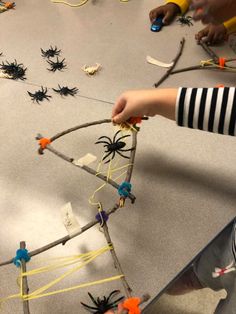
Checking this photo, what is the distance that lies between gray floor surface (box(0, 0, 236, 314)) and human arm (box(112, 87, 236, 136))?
186 millimetres

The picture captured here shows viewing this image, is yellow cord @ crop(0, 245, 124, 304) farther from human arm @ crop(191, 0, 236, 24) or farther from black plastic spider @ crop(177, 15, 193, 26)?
black plastic spider @ crop(177, 15, 193, 26)

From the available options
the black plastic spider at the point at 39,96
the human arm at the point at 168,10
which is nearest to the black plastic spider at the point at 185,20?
the human arm at the point at 168,10

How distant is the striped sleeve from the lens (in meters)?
0.54

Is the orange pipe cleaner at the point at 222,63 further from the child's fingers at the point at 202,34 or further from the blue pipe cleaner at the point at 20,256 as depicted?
the blue pipe cleaner at the point at 20,256

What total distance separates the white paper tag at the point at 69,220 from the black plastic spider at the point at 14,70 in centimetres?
52

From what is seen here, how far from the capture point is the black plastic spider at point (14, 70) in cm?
98

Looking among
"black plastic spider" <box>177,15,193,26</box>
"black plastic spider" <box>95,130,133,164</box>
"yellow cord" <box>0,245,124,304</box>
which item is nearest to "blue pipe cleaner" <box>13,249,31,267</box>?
"yellow cord" <box>0,245,124,304</box>

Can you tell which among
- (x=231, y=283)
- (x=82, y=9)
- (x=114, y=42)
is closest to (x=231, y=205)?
(x=231, y=283)

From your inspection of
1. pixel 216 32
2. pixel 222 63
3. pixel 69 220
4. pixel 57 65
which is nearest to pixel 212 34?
pixel 216 32

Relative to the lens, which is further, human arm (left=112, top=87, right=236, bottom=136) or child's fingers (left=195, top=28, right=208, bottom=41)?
child's fingers (left=195, top=28, right=208, bottom=41)

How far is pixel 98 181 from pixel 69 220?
139mm

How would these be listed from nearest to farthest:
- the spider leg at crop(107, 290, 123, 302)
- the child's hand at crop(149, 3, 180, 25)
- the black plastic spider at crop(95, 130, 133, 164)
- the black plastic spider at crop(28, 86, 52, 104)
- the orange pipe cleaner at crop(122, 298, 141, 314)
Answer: the orange pipe cleaner at crop(122, 298, 141, 314), the spider leg at crop(107, 290, 123, 302), the black plastic spider at crop(95, 130, 133, 164), the black plastic spider at crop(28, 86, 52, 104), the child's hand at crop(149, 3, 180, 25)

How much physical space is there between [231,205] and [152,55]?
59 centimetres

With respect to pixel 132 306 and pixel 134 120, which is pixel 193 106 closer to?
pixel 134 120
